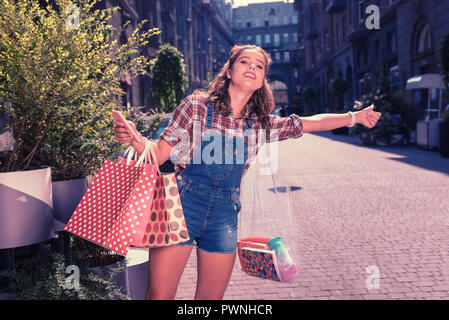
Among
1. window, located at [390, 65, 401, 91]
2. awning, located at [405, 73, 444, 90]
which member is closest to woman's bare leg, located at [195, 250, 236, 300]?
awning, located at [405, 73, 444, 90]

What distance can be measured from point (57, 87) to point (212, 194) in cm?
100

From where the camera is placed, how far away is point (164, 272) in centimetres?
212

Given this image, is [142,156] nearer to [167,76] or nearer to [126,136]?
[126,136]

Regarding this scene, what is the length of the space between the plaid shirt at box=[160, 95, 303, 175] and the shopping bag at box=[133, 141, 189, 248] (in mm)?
284

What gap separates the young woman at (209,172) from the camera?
2139 mm

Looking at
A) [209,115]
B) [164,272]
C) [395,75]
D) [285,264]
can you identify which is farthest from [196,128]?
[395,75]

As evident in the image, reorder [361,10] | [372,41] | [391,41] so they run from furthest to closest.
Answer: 1. [361,10]
2. [372,41]
3. [391,41]

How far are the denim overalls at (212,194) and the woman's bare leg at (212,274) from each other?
37 millimetres

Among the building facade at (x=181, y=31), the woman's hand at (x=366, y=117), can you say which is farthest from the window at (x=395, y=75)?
the woman's hand at (x=366, y=117)

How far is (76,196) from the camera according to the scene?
8.57 ft

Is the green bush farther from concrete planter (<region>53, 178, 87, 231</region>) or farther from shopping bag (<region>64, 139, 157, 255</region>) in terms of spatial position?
shopping bag (<region>64, 139, 157, 255</region>)

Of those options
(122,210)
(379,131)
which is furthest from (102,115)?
(379,131)

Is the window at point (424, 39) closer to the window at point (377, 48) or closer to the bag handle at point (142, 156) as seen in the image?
the window at point (377, 48)

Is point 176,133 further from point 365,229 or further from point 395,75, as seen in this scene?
point 395,75
